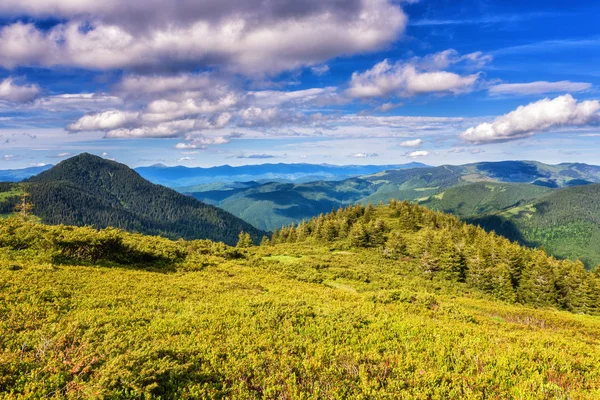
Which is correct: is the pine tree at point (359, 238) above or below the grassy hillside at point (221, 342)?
below

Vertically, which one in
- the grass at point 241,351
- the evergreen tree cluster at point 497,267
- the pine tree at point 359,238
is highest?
the grass at point 241,351

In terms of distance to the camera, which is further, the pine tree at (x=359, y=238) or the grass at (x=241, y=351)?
the pine tree at (x=359, y=238)

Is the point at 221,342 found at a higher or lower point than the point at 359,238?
higher

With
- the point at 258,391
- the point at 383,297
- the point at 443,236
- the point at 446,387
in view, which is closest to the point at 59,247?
the point at 258,391

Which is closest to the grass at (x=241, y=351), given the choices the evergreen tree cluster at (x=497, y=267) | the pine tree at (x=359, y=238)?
the evergreen tree cluster at (x=497, y=267)

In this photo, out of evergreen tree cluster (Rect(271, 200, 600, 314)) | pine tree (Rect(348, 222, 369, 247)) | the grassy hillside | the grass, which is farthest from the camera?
pine tree (Rect(348, 222, 369, 247))

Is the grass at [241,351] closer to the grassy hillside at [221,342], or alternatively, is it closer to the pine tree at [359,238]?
the grassy hillside at [221,342]

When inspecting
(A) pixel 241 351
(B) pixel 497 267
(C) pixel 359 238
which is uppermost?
(A) pixel 241 351

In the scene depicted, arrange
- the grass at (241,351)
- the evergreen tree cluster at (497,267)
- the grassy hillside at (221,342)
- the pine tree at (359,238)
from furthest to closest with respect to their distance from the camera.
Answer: the pine tree at (359,238) < the evergreen tree cluster at (497,267) < the grassy hillside at (221,342) < the grass at (241,351)

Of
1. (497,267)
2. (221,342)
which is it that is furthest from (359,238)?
(221,342)

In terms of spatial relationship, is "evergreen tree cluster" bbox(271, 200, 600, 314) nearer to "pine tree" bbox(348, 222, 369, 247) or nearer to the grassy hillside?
"pine tree" bbox(348, 222, 369, 247)

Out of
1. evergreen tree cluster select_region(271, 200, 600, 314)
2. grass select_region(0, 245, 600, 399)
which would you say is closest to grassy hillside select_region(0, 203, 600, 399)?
grass select_region(0, 245, 600, 399)

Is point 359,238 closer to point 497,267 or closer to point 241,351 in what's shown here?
point 497,267

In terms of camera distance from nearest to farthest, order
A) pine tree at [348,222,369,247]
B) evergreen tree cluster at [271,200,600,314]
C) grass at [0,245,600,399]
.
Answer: grass at [0,245,600,399] → evergreen tree cluster at [271,200,600,314] → pine tree at [348,222,369,247]
